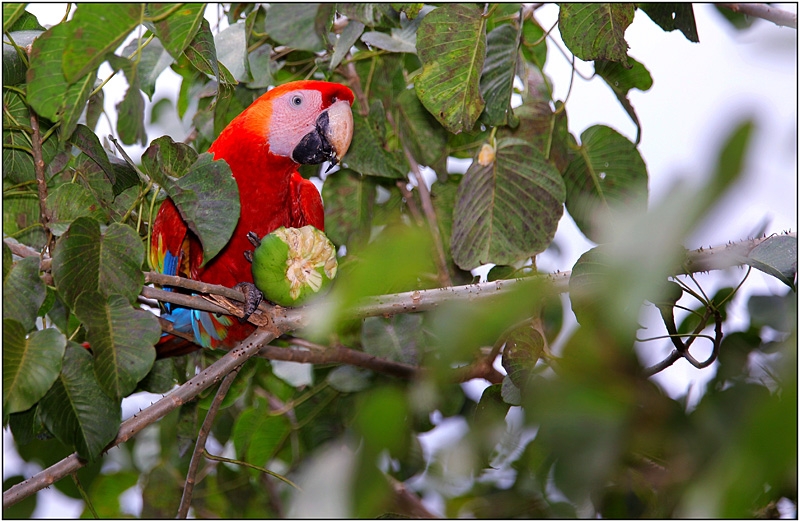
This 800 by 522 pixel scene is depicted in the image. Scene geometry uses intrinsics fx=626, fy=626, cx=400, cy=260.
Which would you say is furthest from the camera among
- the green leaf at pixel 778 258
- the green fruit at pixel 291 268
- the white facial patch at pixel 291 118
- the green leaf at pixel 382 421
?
the white facial patch at pixel 291 118

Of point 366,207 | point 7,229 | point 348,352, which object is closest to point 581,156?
point 366,207

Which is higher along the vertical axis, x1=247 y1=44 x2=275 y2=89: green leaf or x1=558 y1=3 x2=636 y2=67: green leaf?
x1=558 y1=3 x2=636 y2=67: green leaf

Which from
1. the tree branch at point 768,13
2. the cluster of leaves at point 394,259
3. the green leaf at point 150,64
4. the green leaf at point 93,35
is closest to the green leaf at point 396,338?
the cluster of leaves at point 394,259

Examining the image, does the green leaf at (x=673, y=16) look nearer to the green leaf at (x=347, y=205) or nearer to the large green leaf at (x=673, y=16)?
the large green leaf at (x=673, y=16)

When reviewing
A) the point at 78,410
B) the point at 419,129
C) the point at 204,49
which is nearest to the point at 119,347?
the point at 78,410

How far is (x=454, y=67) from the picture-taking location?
42.0 inches

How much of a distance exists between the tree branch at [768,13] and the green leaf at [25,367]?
Result: 4.30 feet

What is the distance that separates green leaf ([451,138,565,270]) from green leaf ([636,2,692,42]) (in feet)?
1.01

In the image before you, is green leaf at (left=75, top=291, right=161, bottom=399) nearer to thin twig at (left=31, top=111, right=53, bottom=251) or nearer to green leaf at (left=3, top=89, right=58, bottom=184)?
thin twig at (left=31, top=111, right=53, bottom=251)

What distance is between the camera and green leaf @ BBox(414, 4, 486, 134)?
1.06 m

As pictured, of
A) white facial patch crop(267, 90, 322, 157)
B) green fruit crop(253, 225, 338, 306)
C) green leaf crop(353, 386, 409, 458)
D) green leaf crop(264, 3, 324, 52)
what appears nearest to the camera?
green leaf crop(353, 386, 409, 458)

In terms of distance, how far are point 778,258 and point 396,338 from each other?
721 mm

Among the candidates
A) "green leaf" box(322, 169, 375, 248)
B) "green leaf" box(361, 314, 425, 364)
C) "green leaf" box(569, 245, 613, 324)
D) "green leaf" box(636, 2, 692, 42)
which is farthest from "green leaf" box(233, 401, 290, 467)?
"green leaf" box(636, 2, 692, 42)

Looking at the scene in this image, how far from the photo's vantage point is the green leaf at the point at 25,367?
31.0 inches
